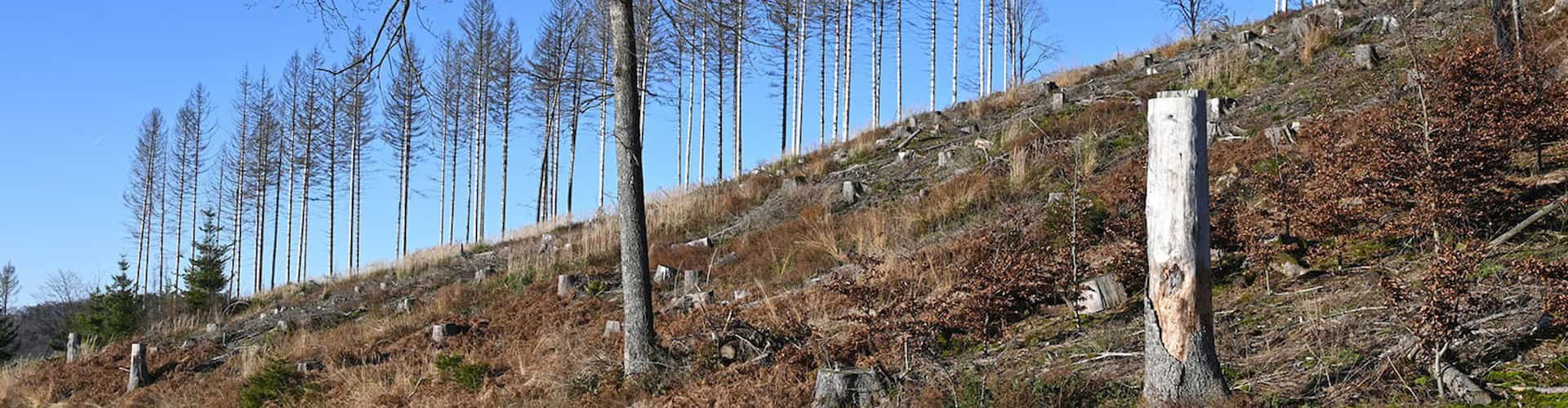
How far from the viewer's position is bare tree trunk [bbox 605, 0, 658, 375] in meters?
7.72

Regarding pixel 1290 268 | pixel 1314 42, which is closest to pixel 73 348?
pixel 1290 268

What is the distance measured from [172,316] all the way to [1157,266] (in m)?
19.0

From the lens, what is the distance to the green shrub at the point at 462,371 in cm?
867

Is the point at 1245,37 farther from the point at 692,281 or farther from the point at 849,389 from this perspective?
the point at 849,389

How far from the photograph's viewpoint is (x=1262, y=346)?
19.0ft

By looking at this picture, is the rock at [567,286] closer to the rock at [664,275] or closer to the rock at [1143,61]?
the rock at [664,275]

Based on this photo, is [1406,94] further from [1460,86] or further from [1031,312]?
[1031,312]

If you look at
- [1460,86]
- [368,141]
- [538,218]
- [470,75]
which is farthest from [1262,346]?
[368,141]

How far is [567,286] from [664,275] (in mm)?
1308

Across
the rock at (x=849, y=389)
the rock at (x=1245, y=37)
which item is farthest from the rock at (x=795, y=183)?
the rock at (x=849, y=389)

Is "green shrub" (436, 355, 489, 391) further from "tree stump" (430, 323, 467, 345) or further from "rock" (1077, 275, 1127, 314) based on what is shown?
"rock" (1077, 275, 1127, 314)

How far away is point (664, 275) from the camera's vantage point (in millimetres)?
11805

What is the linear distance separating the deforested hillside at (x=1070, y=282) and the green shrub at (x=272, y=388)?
0.10 feet

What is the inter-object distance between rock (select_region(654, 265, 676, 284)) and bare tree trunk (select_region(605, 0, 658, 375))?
3970 millimetres
